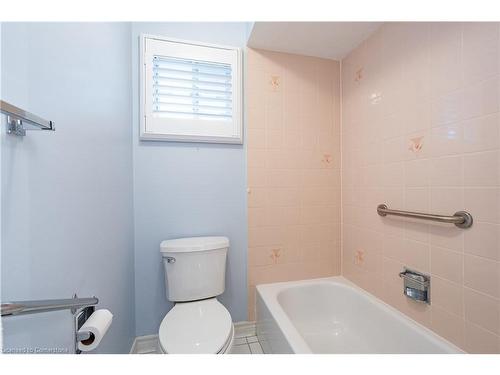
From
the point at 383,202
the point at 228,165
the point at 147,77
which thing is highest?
the point at 147,77

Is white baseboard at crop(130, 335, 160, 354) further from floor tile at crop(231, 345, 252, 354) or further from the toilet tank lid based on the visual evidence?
the toilet tank lid

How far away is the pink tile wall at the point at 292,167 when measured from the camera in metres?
1.53

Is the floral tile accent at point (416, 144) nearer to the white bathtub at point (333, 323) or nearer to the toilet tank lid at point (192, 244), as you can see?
the white bathtub at point (333, 323)

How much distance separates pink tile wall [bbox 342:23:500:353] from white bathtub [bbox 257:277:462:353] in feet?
0.26

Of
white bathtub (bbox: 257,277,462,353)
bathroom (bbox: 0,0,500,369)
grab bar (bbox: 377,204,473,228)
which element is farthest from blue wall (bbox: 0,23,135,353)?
grab bar (bbox: 377,204,473,228)

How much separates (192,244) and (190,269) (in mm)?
145

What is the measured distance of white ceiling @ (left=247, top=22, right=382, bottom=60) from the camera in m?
1.29

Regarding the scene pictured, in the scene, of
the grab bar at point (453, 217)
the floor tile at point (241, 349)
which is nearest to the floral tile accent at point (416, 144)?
the grab bar at point (453, 217)

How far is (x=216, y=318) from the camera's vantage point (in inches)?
43.1

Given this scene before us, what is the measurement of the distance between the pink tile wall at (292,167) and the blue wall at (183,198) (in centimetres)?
10

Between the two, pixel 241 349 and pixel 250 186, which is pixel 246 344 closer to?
pixel 241 349
